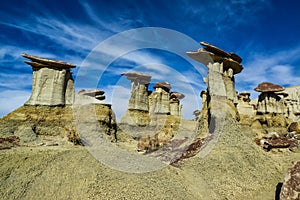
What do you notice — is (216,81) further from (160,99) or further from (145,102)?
(160,99)

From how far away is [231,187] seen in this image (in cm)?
817

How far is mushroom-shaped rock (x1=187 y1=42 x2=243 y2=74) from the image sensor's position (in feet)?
46.9

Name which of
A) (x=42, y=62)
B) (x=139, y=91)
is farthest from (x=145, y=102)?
(x=42, y=62)

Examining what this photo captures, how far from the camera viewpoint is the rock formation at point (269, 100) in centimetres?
2715

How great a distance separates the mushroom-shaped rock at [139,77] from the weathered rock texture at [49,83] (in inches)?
598

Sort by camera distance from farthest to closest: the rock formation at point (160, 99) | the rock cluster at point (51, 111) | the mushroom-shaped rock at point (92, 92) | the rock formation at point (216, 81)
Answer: the rock formation at point (160, 99) < the mushroom-shaped rock at point (92, 92) < the rock cluster at point (51, 111) < the rock formation at point (216, 81)

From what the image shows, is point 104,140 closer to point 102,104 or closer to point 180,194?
point 102,104

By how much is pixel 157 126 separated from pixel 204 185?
2387cm

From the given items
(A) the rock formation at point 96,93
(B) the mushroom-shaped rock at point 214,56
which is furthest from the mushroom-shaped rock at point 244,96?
(A) the rock formation at point 96,93

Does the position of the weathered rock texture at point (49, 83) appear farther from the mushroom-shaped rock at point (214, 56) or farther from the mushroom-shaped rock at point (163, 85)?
the mushroom-shaped rock at point (163, 85)

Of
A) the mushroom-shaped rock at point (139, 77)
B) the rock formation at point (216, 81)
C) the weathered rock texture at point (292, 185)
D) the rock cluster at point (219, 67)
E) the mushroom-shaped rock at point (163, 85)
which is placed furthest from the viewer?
the mushroom-shaped rock at point (163, 85)

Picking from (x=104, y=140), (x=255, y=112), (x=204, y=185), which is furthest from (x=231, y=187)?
(x=255, y=112)

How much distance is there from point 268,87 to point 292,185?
2441 cm

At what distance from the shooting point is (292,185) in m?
6.37
